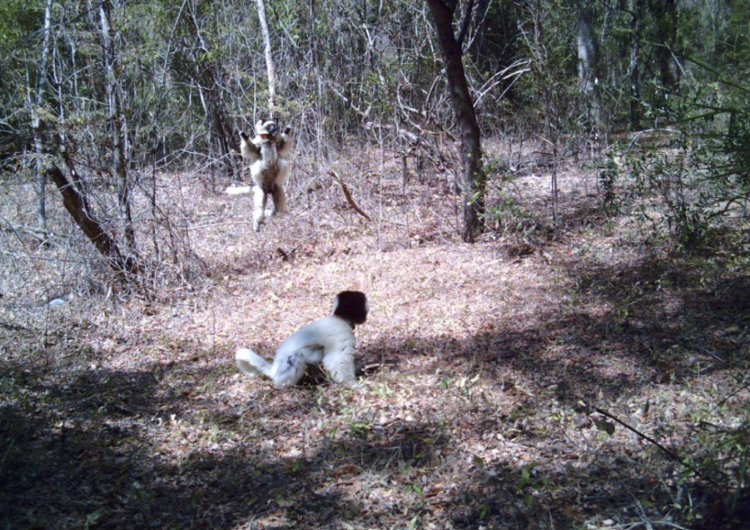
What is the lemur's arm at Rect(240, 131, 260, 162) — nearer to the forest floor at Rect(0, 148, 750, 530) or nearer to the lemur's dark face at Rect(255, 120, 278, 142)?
the lemur's dark face at Rect(255, 120, 278, 142)

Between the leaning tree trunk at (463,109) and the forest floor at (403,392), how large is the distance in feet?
2.37

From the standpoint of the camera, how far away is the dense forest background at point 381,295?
4012 millimetres

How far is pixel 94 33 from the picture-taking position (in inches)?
304

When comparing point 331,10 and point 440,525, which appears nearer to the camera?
point 440,525

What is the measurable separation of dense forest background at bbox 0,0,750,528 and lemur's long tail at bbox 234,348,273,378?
0.60 feet

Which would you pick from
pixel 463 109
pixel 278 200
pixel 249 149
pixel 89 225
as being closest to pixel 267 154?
pixel 249 149

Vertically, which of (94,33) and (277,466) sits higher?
(94,33)

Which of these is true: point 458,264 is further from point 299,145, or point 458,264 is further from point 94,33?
point 94,33

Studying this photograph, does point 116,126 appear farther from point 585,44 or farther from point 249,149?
point 585,44

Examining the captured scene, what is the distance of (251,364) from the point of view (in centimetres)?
559

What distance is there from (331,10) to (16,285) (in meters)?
7.20

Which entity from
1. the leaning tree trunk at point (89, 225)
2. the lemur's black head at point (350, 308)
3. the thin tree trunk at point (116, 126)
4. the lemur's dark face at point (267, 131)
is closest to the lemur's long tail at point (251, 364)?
the lemur's black head at point (350, 308)

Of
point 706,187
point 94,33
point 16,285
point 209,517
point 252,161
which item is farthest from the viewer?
point 706,187

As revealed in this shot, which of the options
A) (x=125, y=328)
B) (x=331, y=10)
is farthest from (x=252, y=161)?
(x=331, y=10)
